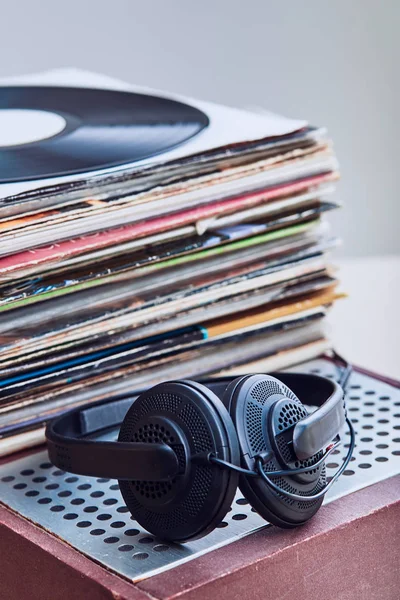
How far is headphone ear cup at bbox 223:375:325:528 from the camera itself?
0.52 metres

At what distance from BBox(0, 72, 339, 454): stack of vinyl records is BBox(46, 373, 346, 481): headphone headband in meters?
0.07

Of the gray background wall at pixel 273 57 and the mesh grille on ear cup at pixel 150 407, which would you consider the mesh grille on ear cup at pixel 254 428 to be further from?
the gray background wall at pixel 273 57

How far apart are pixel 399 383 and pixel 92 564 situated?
1.13 feet

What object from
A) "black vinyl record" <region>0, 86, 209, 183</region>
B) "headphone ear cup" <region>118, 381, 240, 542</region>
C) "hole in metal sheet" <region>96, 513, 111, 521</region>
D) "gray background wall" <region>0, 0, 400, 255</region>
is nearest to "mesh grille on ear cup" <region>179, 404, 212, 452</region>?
"headphone ear cup" <region>118, 381, 240, 542</region>

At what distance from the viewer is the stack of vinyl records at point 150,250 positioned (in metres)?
0.66

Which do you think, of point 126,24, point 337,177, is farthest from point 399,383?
point 126,24

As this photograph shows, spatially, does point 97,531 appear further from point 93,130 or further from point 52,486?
point 93,130

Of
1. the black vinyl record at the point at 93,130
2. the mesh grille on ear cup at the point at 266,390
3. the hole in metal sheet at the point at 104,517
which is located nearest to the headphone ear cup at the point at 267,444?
the mesh grille on ear cup at the point at 266,390

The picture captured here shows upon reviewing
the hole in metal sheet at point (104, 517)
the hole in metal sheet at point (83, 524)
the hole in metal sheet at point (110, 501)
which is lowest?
the hole in metal sheet at point (104, 517)

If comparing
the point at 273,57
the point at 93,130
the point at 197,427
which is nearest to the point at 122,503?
the point at 197,427

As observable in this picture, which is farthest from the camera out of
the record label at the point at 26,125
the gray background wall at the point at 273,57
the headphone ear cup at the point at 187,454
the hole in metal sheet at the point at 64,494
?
the gray background wall at the point at 273,57

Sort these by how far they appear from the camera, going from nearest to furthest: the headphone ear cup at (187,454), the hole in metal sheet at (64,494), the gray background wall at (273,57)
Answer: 1. the headphone ear cup at (187,454)
2. the hole in metal sheet at (64,494)
3. the gray background wall at (273,57)

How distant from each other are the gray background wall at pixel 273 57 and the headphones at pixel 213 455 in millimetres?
1305

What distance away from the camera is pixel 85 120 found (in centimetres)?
82
